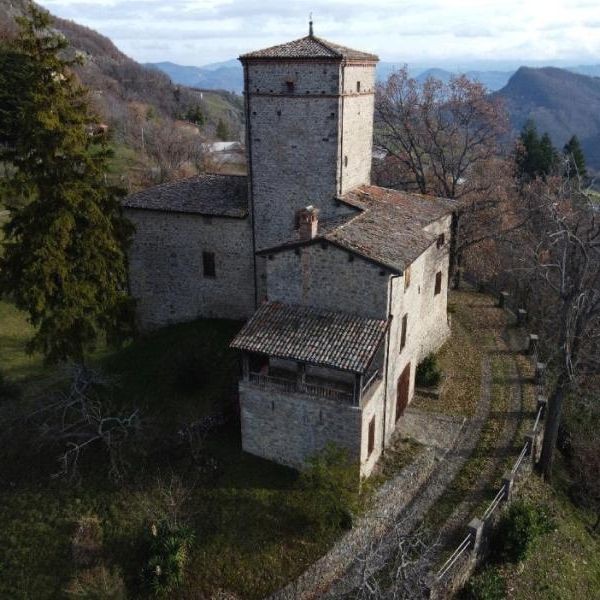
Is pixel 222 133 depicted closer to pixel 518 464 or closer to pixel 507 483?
pixel 518 464

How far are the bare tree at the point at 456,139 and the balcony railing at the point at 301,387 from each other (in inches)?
729

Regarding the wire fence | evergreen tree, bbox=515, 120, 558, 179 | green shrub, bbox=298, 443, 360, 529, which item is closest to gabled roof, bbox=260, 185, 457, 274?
green shrub, bbox=298, 443, 360, 529

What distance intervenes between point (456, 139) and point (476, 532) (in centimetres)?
2763

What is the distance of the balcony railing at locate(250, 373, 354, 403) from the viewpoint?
58.9 feet

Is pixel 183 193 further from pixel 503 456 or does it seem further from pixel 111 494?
pixel 503 456

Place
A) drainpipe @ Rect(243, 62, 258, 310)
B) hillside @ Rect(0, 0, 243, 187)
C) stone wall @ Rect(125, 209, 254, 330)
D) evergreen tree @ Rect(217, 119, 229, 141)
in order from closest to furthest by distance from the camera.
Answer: drainpipe @ Rect(243, 62, 258, 310), stone wall @ Rect(125, 209, 254, 330), hillside @ Rect(0, 0, 243, 187), evergreen tree @ Rect(217, 119, 229, 141)

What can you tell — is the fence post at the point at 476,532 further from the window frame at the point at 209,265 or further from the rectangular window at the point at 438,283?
the window frame at the point at 209,265

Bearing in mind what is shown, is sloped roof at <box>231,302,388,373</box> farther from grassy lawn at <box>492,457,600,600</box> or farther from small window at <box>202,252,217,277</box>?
grassy lawn at <box>492,457,600,600</box>

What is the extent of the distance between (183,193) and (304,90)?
24.9 feet

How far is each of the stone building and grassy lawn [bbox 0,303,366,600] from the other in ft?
5.49

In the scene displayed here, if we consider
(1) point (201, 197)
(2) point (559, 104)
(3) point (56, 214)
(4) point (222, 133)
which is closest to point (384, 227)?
(1) point (201, 197)

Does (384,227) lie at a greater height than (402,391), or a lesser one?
greater

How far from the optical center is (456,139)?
37.2 metres

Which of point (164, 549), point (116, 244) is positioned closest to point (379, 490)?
point (164, 549)
